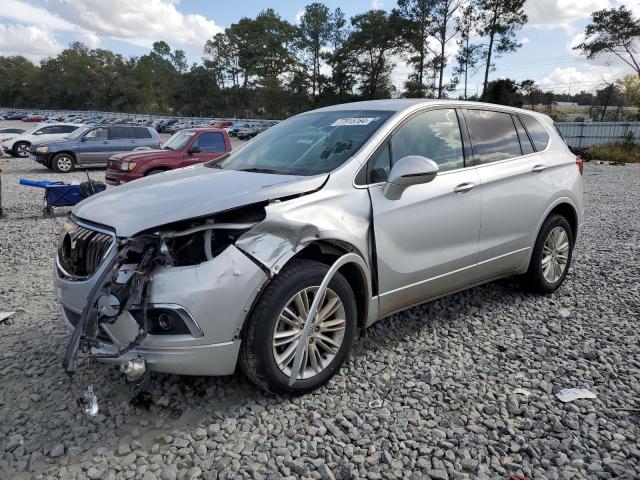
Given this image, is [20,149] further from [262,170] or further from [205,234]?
[205,234]

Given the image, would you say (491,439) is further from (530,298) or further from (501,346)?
(530,298)

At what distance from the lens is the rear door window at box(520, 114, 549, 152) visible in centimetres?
470

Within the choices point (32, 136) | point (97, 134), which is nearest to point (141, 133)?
point (97, 134)

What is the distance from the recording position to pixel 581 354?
371cm

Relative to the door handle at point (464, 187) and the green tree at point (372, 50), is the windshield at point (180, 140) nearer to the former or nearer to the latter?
the door handle at point (464, 187)

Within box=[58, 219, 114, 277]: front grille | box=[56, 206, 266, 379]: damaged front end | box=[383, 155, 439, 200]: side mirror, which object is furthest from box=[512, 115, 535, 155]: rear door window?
box=[58, 219, 114, 277]: front grille

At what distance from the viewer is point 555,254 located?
485 cm

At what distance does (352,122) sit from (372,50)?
199 ft

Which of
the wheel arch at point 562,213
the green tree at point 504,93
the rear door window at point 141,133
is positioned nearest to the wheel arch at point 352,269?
the wheel arch at point 562,213

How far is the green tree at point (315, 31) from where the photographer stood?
71062 millimetres

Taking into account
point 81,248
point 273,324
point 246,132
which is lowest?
point 246,132

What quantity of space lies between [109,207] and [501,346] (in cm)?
291

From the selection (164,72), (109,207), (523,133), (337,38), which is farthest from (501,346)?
(164,72)

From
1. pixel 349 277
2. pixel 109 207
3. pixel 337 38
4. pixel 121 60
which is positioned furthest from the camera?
pixel 121 60
